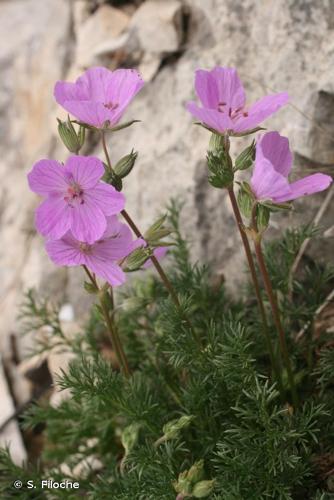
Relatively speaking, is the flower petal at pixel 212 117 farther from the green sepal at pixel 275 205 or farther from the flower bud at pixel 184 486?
the flower bud at pixel 184 486

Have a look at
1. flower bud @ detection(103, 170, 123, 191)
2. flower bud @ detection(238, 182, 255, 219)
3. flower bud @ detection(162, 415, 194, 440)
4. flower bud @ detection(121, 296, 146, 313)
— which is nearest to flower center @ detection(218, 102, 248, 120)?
flower bud @ detection(238, 182, 255, 219)

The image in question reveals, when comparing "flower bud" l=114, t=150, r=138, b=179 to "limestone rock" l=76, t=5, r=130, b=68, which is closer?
"flower bud" l=114, t=150, r=138, b=179

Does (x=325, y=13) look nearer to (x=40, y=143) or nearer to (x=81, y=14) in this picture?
(x=81, y=14)

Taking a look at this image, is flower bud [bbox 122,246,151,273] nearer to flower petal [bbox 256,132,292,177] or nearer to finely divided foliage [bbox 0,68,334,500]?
finely divided foliage [bbox 0,68,334,500]

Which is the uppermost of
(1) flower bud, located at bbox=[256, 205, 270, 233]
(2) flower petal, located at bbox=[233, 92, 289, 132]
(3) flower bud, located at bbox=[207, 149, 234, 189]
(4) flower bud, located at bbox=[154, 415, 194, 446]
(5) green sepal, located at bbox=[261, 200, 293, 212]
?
(2) flower petal, located at bbox=[233, 92, 289, 132]

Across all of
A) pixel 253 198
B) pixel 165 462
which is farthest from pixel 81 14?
pixel 165 462

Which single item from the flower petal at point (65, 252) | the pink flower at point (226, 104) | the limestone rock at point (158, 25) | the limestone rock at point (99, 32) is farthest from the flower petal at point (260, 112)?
the limestone rock at point (99, 32)
